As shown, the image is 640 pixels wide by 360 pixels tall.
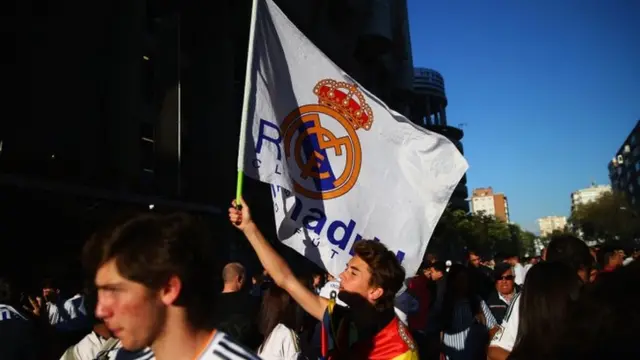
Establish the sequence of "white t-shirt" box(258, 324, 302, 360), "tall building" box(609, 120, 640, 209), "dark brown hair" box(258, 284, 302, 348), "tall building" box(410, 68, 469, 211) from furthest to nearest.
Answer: "tall building" box(609, 120, 640, 209), "tall building" box(410, 68, 469, 211), "dark brown hair" box(258, 284, 302, 348), "white t-shirt" box(258, 324, 302, 360)

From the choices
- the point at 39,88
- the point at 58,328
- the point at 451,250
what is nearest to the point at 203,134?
the point at 39,88

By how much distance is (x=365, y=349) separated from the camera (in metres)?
3.19

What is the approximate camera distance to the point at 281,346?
4.81m

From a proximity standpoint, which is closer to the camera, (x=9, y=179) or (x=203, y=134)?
(x=9, y=179)

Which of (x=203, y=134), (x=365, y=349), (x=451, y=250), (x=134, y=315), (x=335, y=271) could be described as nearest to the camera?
(x=134, y=315)

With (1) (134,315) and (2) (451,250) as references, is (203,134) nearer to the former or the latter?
(1) (134,315)

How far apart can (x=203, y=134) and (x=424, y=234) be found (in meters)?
18.9

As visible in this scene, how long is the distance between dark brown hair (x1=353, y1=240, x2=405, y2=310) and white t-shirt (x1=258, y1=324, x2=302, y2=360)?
5.38ft

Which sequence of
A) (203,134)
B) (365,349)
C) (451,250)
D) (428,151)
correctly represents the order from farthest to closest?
(451,250) < (203,134) < (428,151) < (365,349)

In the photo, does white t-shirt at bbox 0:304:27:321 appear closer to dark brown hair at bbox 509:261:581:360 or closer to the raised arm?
the raised arm

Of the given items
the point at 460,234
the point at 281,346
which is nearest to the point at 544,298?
the point at 281,346

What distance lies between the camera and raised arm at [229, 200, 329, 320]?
3.63 metres

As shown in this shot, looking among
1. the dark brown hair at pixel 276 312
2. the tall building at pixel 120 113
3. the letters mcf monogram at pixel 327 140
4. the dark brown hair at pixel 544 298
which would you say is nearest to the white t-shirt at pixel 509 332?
the dark brown hair at pixel 544 298

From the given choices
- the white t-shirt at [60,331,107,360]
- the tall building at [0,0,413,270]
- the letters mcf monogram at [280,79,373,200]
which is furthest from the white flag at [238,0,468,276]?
→ the tall building at [0,0,413,270]
